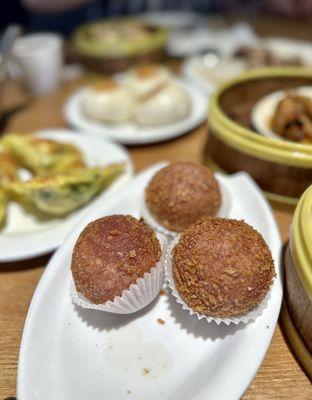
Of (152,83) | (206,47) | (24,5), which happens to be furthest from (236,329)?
(24,5)

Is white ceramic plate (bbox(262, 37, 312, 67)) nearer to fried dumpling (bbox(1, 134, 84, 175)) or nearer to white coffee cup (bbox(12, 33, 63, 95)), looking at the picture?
white coffee cup (bbox(12, 33, 63, 95))

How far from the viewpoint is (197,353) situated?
0.90 m

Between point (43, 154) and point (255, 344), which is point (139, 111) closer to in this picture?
point (43, 154)

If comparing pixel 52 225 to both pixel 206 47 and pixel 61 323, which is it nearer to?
pixel 61 323

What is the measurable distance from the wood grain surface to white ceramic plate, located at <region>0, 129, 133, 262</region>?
8cm

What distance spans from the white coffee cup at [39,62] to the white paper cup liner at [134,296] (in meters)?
1.94

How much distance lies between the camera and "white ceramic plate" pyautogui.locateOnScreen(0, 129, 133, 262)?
3.95 feet

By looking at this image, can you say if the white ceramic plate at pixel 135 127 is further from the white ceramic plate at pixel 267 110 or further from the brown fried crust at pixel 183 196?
the brown fried crust at pixel 183 196

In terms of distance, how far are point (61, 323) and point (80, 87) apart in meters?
2.07

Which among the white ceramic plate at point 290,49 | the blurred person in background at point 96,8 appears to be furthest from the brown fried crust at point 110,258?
the blurred person in background at point 96,8

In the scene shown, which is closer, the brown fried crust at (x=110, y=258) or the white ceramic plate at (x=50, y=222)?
the brown fried crust at (x=110, y=258)

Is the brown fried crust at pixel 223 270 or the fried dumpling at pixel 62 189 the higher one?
the brown fried crust at pixel 223 270

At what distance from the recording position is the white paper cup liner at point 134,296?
2.97ft

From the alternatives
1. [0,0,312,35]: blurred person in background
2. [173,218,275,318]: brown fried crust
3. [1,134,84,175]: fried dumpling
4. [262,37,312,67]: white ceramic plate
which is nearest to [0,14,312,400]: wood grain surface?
[173,218,275,318]: brown fried crust
